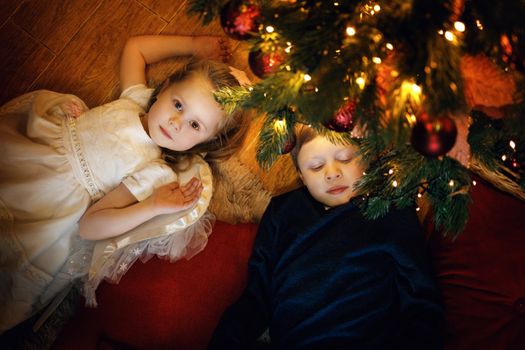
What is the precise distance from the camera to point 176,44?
1405mm

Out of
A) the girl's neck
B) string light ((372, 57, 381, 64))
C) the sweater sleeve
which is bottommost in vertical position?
the sweater sleeve

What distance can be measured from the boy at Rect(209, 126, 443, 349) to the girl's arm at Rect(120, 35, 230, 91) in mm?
512

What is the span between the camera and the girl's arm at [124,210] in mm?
1205

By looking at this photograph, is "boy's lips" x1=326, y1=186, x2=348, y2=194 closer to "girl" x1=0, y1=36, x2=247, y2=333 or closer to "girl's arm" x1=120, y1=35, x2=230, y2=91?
"girl" x1=0, y1=36, x2=247, y2=333

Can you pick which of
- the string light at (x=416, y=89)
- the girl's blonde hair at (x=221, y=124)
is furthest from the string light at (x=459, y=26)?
the girl's blonde hair at (x=221, y=124)

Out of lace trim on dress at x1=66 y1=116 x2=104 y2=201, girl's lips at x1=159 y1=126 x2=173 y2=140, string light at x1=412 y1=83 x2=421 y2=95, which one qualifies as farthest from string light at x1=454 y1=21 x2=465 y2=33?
lace trim on dress at x1=66 y1=116 x2=104 y2=201

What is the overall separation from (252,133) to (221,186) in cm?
25

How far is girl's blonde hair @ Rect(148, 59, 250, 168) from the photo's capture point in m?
1.24

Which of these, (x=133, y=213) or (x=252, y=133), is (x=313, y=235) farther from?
(x=133, y=213)

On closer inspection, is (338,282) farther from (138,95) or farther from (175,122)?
(138,95)

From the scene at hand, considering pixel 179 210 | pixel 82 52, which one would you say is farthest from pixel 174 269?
pixel 82 52

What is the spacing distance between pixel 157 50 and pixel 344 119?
0.95 meters

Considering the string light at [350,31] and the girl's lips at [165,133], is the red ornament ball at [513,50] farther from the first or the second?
the girl's lips at [165,133]

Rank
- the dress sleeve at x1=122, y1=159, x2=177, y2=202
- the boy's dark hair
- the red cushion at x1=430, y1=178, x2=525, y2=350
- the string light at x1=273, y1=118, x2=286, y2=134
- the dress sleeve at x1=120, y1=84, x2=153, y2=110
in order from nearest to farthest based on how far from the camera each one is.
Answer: the string light at x1=273, y1=118, x2=286, y2=134
the red cushion at x1=430, y1=178, x2=525, y2=350
the boy's dark hair
the dress sleeve at x1=122, y1=159, x2=177, y2=202
the dress sleeve at x1=120, y1=84, x2=153, y2=110
